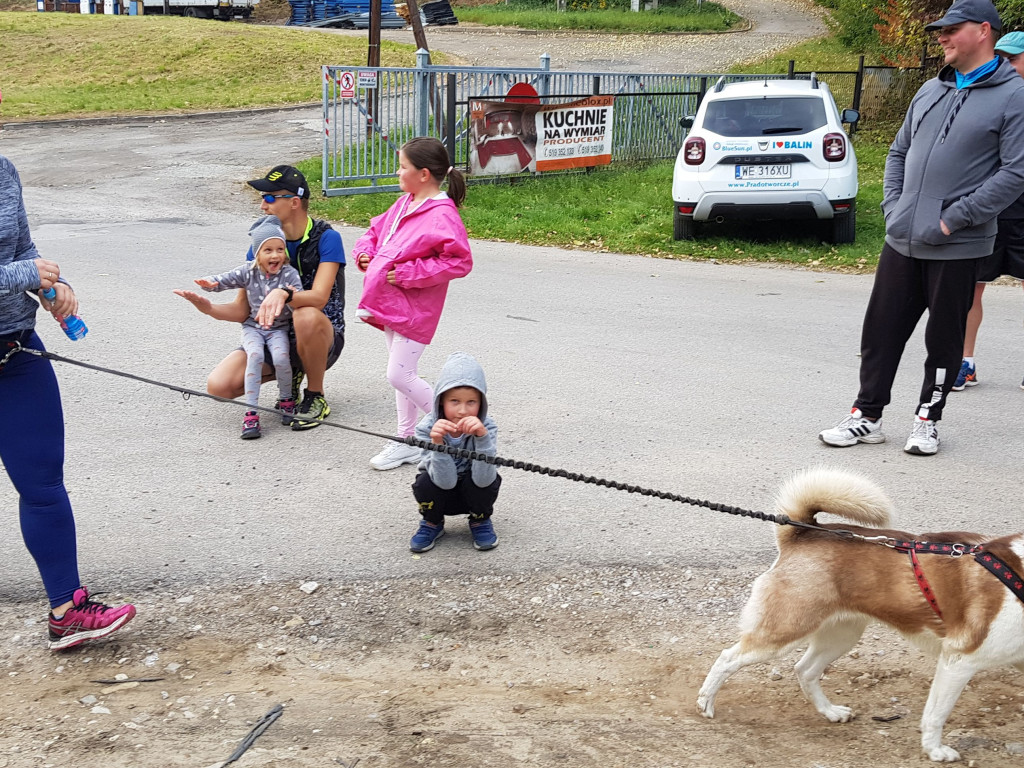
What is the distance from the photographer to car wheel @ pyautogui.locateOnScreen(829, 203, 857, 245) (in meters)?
11.4

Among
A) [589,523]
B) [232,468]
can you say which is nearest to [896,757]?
[589,523]

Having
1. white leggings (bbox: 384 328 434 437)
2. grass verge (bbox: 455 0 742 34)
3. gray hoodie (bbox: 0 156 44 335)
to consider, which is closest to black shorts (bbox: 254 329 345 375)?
white leggings (bbox: 384 328 434 437)

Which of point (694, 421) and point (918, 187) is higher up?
point (918, 187)

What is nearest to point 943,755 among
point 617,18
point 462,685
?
point 462,685

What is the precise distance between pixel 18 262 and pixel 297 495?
2132mm

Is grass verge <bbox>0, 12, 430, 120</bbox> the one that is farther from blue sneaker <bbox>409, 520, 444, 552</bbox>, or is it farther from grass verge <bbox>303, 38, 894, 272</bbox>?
blue sneaker <bbox>409, 520, 444, 552</bbox>

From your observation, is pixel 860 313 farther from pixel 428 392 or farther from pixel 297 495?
pixel 297 495

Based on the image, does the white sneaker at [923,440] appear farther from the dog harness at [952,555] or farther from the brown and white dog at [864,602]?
the dog harness at [952,555]

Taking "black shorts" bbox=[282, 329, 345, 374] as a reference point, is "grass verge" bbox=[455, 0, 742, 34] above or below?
above

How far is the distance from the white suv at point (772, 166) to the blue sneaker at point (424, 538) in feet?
24.0

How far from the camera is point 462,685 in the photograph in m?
3.65

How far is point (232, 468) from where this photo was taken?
18.4 feet

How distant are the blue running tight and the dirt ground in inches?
14.5

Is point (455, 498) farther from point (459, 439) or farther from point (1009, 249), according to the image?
point (1009, 249)
